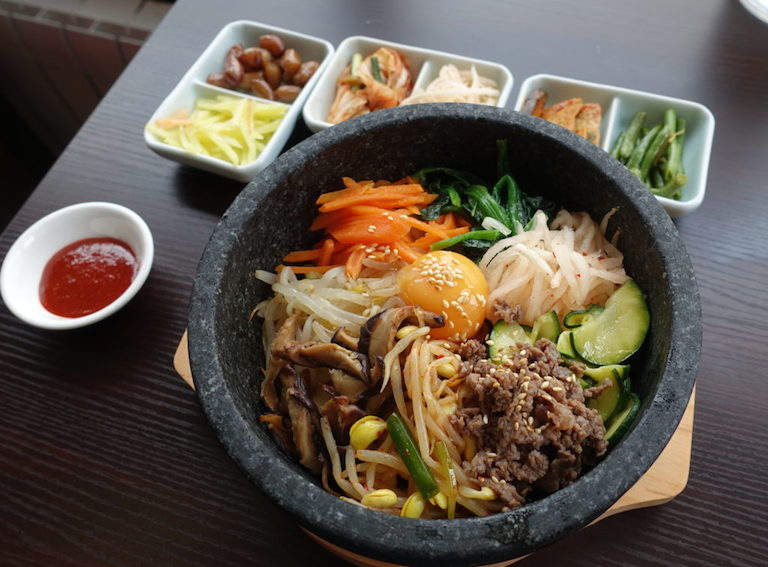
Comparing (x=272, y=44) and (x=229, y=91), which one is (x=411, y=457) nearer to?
(x=229, y=91)

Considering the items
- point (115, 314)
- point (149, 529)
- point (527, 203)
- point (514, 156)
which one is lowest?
point (149, 529)

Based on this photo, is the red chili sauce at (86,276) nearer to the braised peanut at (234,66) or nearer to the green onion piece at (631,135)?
the braised peanut at (234,66)

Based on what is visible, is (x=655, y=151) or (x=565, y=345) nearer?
(x=565, y=345)

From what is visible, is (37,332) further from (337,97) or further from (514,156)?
(514,156)

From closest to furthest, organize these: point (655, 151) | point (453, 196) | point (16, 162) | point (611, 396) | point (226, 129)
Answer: point (611, 396) < point (453, 196) < point (655, 151) < point (226, 129) < point (16, 162)

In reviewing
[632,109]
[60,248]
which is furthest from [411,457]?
[632,109]

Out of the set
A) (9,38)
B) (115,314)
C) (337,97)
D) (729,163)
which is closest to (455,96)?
(337,97)
